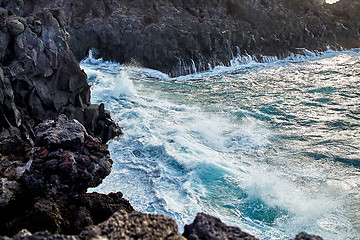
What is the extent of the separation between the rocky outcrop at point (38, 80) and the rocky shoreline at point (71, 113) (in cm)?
4

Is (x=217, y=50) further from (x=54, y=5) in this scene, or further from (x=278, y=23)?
(x=54, y=5)

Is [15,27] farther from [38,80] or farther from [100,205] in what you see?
[100,205]

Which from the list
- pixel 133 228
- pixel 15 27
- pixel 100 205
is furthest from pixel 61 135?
pixel 15 27

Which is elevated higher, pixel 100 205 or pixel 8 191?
pixel 8 191

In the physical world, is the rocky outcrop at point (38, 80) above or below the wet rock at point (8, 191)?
above

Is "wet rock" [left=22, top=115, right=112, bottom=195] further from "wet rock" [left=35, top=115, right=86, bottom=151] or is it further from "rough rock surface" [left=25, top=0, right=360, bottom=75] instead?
"rough rock surface" [left=25, top=0, right=360, bottom=75]

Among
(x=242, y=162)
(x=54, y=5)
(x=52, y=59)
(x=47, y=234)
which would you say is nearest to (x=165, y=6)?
(x=54, y=5)

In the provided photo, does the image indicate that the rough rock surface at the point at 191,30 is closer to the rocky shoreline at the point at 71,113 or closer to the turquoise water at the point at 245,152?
the rocky shoreline at the point at 71,113

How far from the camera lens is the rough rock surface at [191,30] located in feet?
96.9

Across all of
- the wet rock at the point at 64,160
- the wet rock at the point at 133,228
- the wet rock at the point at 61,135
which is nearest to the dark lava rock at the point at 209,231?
the wet rock at the point at 133,228

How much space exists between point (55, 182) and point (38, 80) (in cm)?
665

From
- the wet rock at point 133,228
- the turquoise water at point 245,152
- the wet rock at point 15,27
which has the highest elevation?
the wet rock at point 15,27

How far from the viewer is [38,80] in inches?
449

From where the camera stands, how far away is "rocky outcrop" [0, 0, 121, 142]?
991 cm
